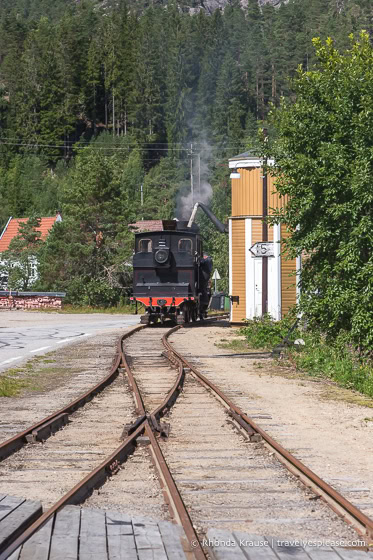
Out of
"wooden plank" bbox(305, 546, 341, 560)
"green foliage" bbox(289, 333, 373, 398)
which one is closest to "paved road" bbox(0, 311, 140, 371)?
"green foliage" bbox(289, 333, 373, 398)

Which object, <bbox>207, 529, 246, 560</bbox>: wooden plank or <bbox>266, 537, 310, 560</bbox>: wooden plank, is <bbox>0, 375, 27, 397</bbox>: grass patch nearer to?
<bbox>207, 529, 246, 560</bbox>: wooden plank

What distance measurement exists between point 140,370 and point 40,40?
13226 centimetres

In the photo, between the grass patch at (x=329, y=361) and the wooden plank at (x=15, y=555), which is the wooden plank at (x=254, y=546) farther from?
the grass patch at (x=329, y=361)

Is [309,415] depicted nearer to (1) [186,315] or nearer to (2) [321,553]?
(2) [321,553]

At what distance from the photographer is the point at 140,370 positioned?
19.0m

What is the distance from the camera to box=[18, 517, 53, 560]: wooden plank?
516 cm

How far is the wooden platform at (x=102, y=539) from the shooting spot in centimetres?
526

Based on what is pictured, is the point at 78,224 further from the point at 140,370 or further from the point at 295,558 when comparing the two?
the point at 295,558

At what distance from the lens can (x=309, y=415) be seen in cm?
1226

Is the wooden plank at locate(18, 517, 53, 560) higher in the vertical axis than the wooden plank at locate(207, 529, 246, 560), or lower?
higher

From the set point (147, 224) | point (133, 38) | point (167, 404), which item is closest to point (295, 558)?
point (167, 404)

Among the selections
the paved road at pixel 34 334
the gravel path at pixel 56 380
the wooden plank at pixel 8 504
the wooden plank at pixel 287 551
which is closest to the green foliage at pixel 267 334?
the gravel path at pixel 56 380

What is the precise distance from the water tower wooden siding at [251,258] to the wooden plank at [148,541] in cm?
2829

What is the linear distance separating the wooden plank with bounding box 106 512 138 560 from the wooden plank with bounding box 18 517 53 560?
378 millimetres
